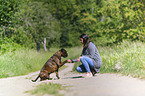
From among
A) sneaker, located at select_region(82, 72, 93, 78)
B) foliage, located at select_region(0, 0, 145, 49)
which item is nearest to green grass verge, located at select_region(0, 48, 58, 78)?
foliage, located at select_region(0, 0, 145, 49)

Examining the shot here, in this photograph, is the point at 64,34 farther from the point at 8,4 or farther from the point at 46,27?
the point at 8,4

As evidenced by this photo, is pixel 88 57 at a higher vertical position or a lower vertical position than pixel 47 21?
lower

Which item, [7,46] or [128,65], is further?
[7,46]

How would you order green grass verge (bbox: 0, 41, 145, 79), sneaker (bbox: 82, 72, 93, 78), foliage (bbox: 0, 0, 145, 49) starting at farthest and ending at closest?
foliage (bbox: 0, 0, 145, 49), green grass verge (bbox: 0, 41, 145, 79), sneaker (bbox: 82, 72, 93, 78)

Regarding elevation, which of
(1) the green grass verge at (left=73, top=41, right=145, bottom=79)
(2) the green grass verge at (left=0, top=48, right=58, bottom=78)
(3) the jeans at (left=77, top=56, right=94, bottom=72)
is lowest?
(2) the green grass verge at (left=0, top=48, right=58, bottom=78)

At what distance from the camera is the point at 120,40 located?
21984mm

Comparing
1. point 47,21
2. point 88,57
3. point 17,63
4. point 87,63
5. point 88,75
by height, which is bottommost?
point 17,63

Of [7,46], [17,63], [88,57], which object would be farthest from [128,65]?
[7,46]

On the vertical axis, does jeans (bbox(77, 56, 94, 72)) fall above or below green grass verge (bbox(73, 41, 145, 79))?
above

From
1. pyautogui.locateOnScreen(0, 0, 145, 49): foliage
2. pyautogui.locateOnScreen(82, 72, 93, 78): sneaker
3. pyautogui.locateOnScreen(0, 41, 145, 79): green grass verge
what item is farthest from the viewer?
pyautogui.locateOnScreen(0, 0, 145, 49): foliage

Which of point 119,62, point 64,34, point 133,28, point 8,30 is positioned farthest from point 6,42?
point 64,34

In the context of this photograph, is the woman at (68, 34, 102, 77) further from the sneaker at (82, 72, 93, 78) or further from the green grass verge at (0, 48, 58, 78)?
the green grass verge at (0, 48, 58, 78)

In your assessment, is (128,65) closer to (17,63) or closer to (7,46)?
(17,63)

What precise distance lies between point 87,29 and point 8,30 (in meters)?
31.9
